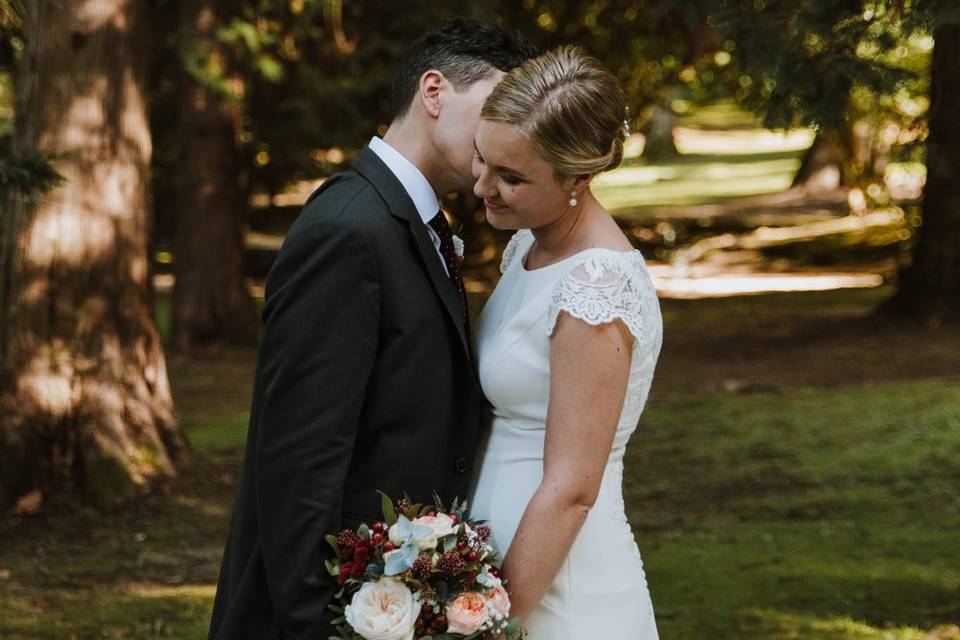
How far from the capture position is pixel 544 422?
2.70 m

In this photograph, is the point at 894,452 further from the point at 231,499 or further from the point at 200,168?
the point at 200,168

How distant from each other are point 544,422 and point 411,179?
0.62m

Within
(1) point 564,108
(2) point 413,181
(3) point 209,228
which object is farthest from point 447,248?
(3) point 209,228

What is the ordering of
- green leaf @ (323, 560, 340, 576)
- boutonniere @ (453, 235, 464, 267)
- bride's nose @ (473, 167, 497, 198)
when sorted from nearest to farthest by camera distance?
green leaf @ (323, 560, 340, 576) < bride's nose @ (473, 167, 497, 198) < boutonniere @ (453, 235, 464, 267)

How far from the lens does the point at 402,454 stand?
2619 millimetres

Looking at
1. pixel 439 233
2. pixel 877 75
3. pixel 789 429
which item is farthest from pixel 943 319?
pixel 439 233

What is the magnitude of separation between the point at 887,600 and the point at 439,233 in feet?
14.3

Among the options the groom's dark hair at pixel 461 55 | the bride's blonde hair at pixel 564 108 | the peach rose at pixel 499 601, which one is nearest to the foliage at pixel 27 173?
the groom's dark hair at pixel 461 55

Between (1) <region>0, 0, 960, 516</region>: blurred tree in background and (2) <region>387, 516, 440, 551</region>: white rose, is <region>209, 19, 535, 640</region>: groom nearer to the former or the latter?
(2) <region>387, 516, 440, 551</region>: white rose

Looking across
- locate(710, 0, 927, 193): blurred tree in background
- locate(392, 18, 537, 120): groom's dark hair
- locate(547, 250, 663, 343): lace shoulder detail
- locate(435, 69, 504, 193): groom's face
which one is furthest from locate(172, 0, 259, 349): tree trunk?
locate(547, 250, 663, 343): lace shoulder detail

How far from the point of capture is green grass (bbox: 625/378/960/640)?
6223 millimetres

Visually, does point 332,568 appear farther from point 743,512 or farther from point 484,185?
point 743,512

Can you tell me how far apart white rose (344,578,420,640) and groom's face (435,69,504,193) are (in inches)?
36.9

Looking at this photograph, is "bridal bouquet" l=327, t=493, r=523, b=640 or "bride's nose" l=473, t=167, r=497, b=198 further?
"bride's nose" l=473, t=167, r=497, b=198
